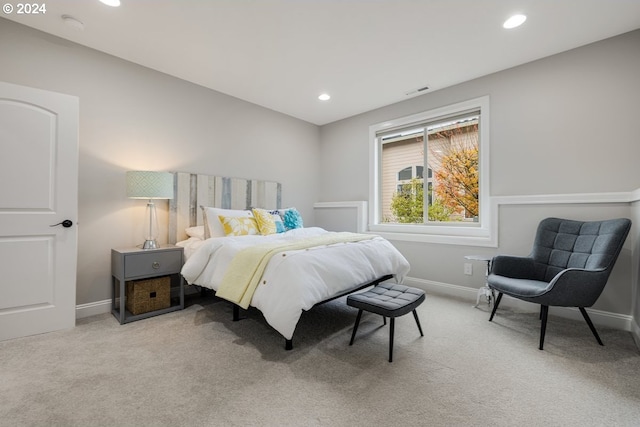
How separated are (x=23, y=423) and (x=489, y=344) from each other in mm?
2871

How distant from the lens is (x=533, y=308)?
2.90 meters

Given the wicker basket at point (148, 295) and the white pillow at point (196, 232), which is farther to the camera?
the white pillow at point (196, 232)

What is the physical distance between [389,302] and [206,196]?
2620 mm

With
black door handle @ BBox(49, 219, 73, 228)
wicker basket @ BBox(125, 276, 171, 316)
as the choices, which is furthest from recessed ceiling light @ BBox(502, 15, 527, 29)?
black door handle @ BBox(49, 219, 73, 228)

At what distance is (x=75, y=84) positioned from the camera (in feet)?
8.88

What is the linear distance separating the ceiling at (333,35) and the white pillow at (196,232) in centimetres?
179

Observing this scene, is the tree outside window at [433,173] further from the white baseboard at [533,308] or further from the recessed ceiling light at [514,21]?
the recessed ceiling light at [514,21]

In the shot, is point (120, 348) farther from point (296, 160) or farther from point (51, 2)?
point (296, 160)

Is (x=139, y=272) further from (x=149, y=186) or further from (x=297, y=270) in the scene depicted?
(x=297, y=270)

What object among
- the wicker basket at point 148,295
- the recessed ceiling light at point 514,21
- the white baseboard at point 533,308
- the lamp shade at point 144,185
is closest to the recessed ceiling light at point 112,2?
the lamp shade at point 144,185

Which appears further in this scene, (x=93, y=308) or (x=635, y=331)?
(x=93, y=308)

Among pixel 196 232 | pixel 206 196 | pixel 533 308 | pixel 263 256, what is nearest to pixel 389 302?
pixel 263 256

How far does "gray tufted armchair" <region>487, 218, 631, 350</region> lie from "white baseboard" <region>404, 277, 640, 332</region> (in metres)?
0.47

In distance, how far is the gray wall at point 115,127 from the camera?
8.41ft
